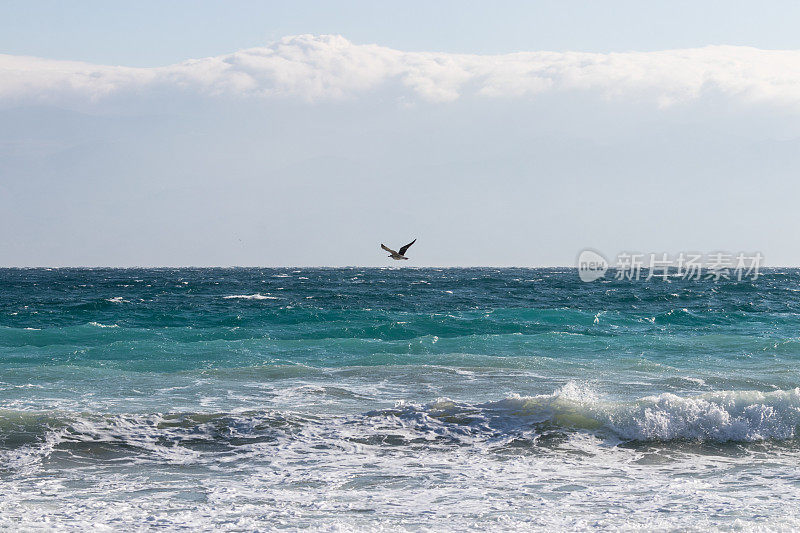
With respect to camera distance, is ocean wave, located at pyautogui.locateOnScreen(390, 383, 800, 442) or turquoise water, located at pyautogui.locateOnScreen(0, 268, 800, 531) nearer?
turquoise water, located at pyautogui.locateOnScreen(0, 268, 800, 531)

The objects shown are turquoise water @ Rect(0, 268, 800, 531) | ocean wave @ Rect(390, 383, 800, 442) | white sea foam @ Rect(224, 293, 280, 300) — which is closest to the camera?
turquoise water @ Rect(0, 268, 800, 531)

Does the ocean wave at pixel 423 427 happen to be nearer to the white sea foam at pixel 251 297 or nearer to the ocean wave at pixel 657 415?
the ocean wave at pixel 657 415

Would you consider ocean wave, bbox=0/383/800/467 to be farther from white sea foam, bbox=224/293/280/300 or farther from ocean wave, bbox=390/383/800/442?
white sea foam, bbox=224/293/280/300

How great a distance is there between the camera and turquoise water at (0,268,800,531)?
666 centimetres

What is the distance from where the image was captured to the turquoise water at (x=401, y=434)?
666cm

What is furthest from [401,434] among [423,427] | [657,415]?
[657,415]

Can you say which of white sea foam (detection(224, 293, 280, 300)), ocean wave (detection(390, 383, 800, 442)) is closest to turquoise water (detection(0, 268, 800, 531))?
ocean wave (detection(390, 383, 800, 442))

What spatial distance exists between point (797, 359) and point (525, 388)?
8996mm

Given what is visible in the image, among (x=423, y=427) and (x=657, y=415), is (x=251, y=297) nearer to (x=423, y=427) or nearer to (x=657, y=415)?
(x=423, y=427)

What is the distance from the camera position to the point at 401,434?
9.65 metres

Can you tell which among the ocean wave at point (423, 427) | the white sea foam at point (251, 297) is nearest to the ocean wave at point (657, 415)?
the ocean wave at point (423, 427)

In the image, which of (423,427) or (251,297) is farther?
(251,297)

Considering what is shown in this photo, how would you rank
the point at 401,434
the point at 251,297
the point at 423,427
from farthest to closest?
the point at 251,297
the point at 423,427
the point at 401,434

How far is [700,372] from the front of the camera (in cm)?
1553
